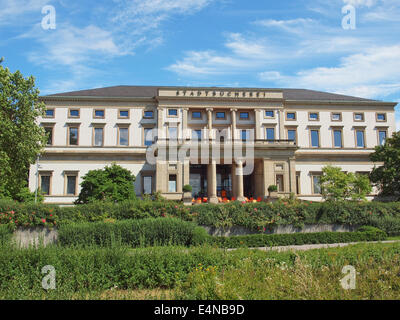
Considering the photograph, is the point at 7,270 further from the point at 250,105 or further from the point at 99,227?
the point at 250,105

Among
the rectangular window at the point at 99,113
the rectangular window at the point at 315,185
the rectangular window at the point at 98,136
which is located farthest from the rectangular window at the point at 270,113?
the rectangular window at the point at 98,136

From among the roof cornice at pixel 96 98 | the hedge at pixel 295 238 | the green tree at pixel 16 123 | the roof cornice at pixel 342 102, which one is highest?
the roof cornice at pixel 96 98

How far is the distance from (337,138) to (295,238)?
32.2 m

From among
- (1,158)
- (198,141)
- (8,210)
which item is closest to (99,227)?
(8,210)

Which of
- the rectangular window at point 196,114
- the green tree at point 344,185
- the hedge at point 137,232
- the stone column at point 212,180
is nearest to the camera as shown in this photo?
the hedge at point 137,232

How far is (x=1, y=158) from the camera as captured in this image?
2312 cm

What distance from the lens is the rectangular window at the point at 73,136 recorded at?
4459 cm

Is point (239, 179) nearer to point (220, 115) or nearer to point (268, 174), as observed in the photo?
point (268, 174)

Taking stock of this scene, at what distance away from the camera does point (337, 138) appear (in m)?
47.4

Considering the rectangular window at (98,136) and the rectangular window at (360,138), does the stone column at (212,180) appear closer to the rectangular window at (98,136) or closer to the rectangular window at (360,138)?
the rectangular window at (98,136)

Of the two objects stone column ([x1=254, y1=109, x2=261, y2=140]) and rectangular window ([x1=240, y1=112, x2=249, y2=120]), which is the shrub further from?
rectangular window ([x1=240, y1=112, x2=249, y2=120])

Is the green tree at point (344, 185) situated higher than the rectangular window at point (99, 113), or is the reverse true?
the rectangular window at point (99, 113)

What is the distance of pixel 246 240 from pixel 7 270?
12.5 meters

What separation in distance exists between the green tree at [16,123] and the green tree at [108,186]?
20.8 feet
